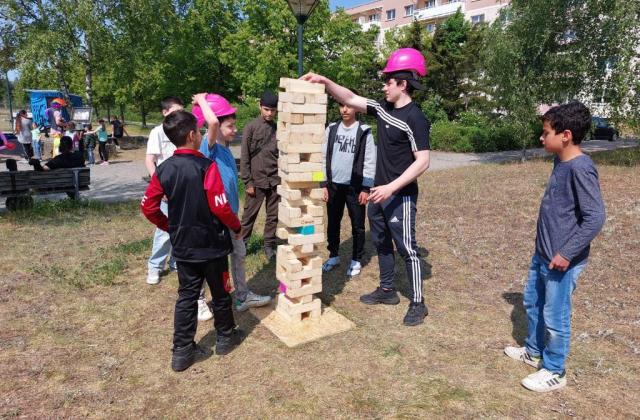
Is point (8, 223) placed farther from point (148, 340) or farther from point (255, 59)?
point (255, 59)

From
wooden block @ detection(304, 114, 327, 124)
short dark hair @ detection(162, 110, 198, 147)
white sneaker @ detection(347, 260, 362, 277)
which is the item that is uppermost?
wooden block @ detection(304, 114, 327, 124)

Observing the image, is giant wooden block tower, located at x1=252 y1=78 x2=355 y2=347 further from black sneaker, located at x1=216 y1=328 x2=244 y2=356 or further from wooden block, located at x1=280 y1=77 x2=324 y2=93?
black sneaker, located at x1=216 y1=328 x2=244 y2=356

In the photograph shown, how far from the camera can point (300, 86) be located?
3.35 metres

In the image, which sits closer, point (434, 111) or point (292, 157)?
point (292, 157)

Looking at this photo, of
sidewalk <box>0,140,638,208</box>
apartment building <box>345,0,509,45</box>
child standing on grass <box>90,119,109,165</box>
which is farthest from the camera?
apartment building <box>345,0,509,45</box>

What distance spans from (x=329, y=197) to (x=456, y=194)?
15.9 feet

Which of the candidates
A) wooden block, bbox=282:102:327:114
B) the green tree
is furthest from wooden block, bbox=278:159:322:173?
the green tree

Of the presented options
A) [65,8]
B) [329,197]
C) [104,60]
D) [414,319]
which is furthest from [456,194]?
[104,60]

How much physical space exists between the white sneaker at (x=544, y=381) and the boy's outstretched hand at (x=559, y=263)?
76cm

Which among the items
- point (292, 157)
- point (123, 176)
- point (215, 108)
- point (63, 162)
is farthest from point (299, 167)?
point (123, 176)

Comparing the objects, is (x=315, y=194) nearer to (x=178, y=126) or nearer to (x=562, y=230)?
(x=178, y=126)

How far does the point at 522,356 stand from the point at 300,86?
8.61 feet

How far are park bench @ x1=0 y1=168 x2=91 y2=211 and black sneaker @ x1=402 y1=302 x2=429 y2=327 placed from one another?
6.97 m

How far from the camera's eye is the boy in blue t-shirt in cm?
327
